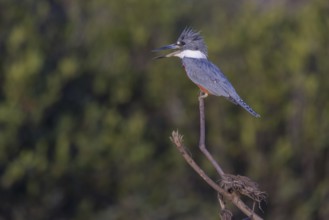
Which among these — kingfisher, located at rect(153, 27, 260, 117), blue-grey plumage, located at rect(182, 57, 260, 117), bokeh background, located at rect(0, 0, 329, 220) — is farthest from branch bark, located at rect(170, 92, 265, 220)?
bokeh background, located at rect(0, 0, 329, 220)

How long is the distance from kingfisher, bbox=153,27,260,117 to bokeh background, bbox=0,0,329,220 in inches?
211

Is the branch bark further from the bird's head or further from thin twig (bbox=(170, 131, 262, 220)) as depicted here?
the bird's head

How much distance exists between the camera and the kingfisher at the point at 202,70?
4.19 m

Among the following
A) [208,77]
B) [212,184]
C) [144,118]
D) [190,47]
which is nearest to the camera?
[212,184]

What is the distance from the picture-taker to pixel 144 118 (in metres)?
12.1

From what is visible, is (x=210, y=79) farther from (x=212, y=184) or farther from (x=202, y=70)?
(x=212, y=184)

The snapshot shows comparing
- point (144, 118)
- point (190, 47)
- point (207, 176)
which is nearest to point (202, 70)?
point (190, 47)

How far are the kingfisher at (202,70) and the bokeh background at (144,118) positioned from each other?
535 centimetres

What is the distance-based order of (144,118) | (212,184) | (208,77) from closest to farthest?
1. (212,184)
2. (208,77)
3. (144,118)

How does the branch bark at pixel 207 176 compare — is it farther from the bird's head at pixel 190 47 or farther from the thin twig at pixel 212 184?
the bird's head at pixel 190 47

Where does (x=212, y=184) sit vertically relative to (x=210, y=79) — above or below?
below

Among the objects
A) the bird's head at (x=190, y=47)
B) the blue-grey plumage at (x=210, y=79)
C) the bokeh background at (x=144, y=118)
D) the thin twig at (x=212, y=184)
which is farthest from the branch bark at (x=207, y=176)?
the bokeh background at (x=144, y=118)

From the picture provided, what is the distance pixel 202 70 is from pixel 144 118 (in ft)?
25.5

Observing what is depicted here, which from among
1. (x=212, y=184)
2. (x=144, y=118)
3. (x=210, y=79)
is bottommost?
(x=212, y=184)
